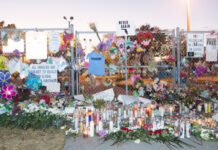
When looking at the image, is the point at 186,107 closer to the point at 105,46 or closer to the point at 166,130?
the point at 166,130

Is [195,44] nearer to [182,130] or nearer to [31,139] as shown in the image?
[182,130]

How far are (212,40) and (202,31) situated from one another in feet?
1.65

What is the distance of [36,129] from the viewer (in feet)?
15.9

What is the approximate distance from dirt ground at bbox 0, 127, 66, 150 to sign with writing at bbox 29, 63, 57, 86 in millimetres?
2280

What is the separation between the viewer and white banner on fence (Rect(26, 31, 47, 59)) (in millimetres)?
6766

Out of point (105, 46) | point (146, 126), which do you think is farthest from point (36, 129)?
point (105, 46)

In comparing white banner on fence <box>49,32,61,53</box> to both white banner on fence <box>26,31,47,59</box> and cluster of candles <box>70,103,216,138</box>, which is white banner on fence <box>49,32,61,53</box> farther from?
cluster of candles <box>70,103,216,138</box>

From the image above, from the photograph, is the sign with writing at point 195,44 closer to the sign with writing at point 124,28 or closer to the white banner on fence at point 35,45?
the sign with writing at point 124,28

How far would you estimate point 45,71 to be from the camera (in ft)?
22.5

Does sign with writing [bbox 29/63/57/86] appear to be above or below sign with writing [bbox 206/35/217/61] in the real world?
below

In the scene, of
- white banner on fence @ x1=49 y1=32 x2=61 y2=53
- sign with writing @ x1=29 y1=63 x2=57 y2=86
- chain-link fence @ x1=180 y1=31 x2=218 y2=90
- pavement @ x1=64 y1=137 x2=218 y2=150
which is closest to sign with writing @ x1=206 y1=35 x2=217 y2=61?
chain-link fence @ x1=180 y1=31 x2=218 y2=90

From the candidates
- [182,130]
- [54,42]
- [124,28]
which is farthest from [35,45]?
[182,130]

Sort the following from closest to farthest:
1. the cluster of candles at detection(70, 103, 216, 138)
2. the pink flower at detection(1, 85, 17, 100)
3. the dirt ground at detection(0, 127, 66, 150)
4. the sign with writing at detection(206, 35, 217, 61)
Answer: the dirt ground at detection(0, 127, 66, 150), the cluster of candles at detection(70, 103, 216, 138), the pink flower at detection(1, 85, 17, 100), the sign with writing at detection(206, 35, 217, 61)

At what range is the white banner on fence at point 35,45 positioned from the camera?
6766mm
